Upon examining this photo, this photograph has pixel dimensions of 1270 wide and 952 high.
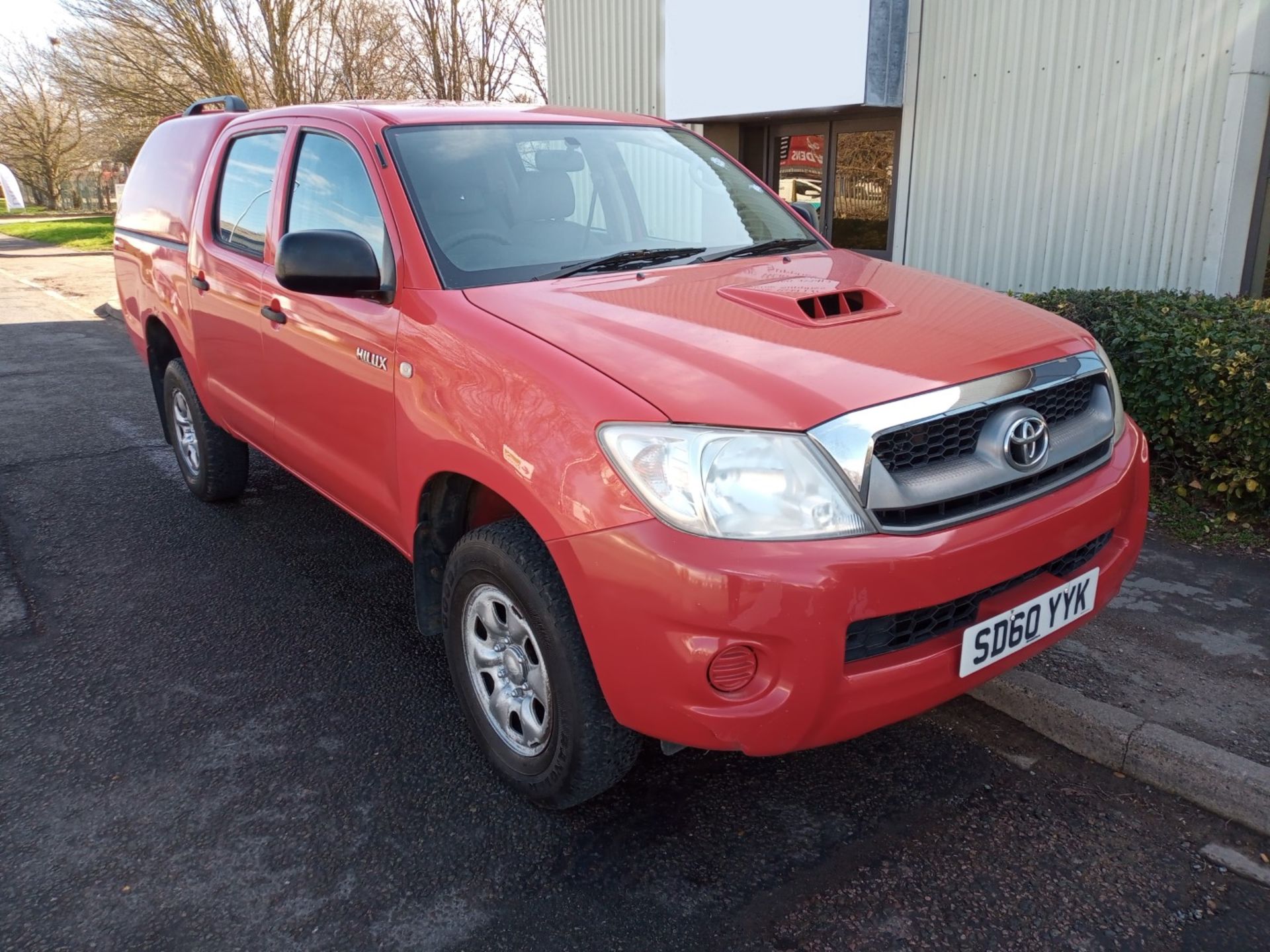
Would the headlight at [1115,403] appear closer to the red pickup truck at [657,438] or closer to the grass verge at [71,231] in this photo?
the red pickup truck at [657,438]

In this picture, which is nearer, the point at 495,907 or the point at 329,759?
the point at 495,907

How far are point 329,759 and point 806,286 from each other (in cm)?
205

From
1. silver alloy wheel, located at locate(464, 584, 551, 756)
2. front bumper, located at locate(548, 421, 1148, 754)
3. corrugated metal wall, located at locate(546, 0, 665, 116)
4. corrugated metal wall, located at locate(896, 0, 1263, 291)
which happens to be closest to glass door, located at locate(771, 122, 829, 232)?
corrugated metal wall, located at locate(546, 0, 665, 116)

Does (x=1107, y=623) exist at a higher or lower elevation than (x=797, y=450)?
lower

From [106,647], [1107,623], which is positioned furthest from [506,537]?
[1107,623]

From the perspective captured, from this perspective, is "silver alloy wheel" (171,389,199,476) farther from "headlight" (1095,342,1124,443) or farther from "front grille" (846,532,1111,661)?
"headlight" (1095,342,1124,443)

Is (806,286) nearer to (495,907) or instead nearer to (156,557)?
(495,907)

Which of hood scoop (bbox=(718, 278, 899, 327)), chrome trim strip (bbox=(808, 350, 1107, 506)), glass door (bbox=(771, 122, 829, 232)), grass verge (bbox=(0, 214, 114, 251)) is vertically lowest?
grass verge (bbox=(0, 214, 114, 251))

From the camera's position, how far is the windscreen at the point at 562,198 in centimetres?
308

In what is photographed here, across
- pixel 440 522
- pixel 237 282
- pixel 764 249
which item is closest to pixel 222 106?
pixel 237 282

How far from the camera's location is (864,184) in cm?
941

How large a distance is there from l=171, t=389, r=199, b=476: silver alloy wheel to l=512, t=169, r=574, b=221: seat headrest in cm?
290

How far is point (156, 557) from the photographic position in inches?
184

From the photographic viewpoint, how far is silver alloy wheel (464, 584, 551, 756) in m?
2.62
